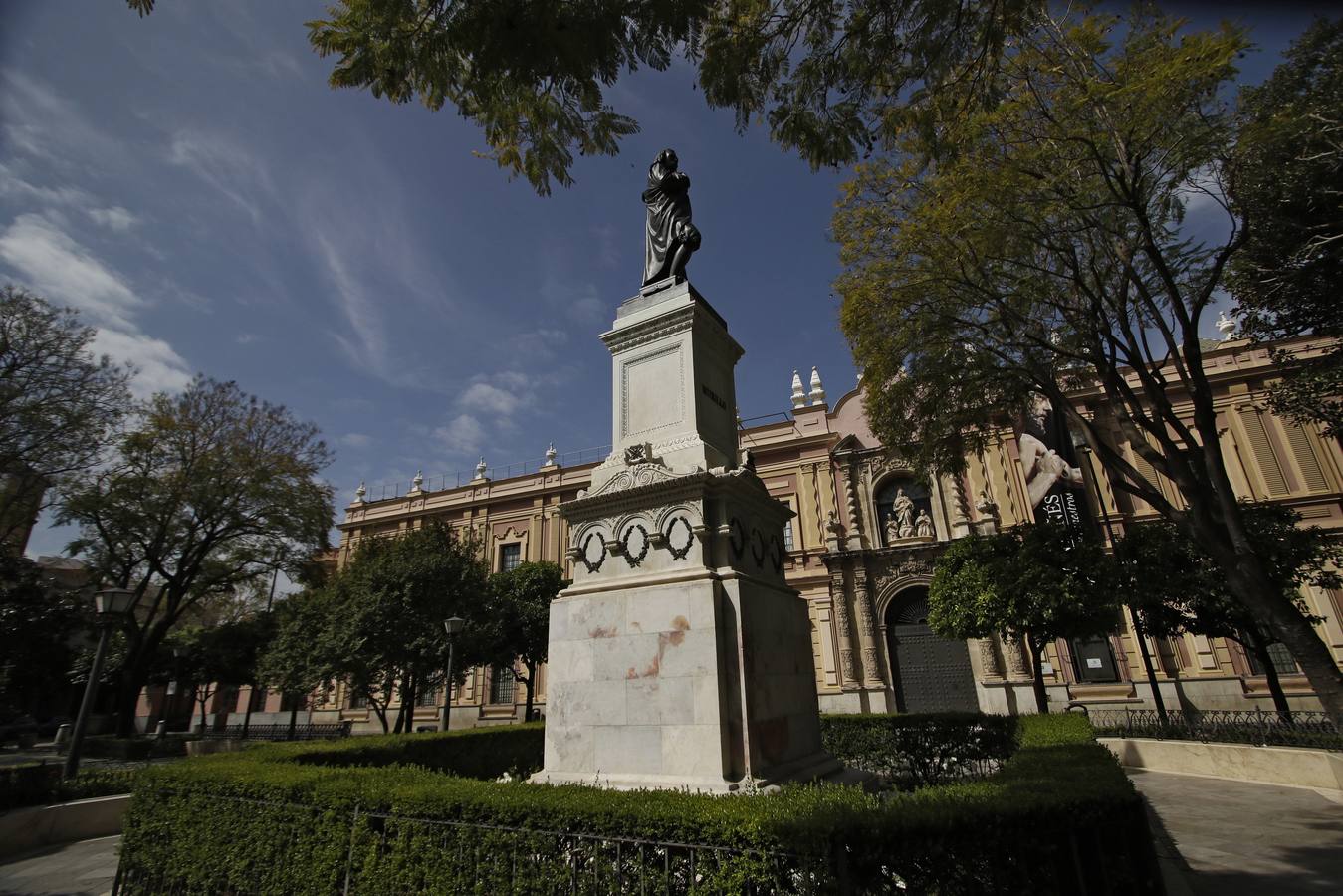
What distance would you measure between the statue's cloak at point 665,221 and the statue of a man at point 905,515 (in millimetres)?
18829

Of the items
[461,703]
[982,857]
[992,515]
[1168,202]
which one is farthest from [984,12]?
[461,703]

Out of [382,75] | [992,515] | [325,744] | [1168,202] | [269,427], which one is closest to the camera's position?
[382,75]

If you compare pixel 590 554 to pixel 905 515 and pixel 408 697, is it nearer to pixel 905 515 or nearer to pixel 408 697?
pixel 408 697

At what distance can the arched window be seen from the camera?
81.2 ft

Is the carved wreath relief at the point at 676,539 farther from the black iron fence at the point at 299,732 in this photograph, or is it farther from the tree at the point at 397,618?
the black iron fence at the point at 299,732

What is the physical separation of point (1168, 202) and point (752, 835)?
466 inches

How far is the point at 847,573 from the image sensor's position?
2448 cm

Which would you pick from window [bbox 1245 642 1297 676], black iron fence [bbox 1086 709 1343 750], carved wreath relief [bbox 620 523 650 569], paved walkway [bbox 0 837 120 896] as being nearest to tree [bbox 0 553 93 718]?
paved walkway [bbox 0 837 120 896]

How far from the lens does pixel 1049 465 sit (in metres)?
22.3

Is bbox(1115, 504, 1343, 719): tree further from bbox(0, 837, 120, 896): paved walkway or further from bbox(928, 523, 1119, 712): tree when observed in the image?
bbox(0, 837, 120, 896): paved walkway

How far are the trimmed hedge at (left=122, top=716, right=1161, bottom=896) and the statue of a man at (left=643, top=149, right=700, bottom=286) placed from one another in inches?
249

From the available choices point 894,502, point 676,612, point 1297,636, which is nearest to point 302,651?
point 676,612

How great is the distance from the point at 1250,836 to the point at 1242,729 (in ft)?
22.6

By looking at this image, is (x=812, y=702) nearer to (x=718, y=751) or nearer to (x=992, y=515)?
(x=718, y=751)
